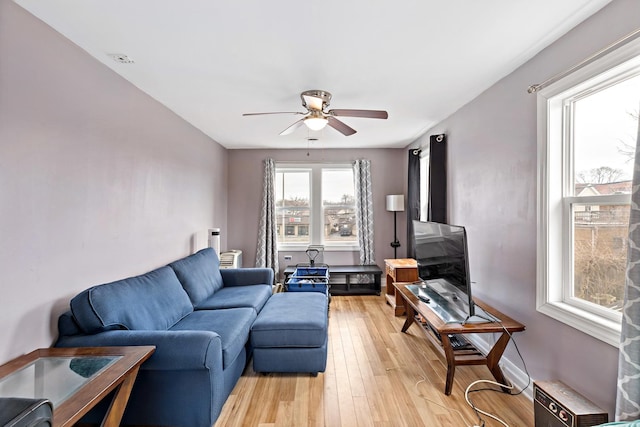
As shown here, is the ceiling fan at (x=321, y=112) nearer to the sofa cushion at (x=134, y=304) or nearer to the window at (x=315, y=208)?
the sofa cushion at (x=134, y=304)

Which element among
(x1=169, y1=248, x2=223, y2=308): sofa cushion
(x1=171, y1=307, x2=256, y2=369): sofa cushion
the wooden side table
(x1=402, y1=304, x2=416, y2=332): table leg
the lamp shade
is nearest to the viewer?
(x1=171, y1=307, x2=256, y2=369): sofa cushion

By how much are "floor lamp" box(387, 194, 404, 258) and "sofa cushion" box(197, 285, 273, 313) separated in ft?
8.33

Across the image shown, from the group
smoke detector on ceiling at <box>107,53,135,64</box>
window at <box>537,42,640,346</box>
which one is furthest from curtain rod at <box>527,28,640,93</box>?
smoke detector on ceiling at <box>107,53,135,64</box>

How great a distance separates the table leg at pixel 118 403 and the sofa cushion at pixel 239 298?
55.6 inches

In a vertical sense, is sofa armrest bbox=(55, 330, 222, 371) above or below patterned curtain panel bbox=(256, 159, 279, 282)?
below

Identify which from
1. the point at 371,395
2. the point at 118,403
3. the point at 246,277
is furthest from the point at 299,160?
the point at 118,403

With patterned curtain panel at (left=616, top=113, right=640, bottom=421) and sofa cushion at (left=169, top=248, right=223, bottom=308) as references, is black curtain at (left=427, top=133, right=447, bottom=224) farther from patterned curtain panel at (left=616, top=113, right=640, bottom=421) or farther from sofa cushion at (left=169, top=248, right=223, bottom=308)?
sofa cushion at (left=169, top=248, right=223, bottom=308)

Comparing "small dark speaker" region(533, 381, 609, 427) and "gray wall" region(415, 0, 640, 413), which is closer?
"small dark speaker" region(533, 381, 609, 427)

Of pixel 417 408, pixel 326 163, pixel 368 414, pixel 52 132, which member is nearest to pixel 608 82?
pixel 417 408

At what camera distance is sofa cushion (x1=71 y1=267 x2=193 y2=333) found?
6.34ft

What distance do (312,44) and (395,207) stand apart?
352 centimetres

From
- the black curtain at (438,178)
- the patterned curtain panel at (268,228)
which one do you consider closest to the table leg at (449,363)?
the black curtain at (438,178)

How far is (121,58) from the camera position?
7.30ft

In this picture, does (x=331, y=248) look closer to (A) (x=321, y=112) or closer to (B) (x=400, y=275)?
(B) (x=400, y=275)
